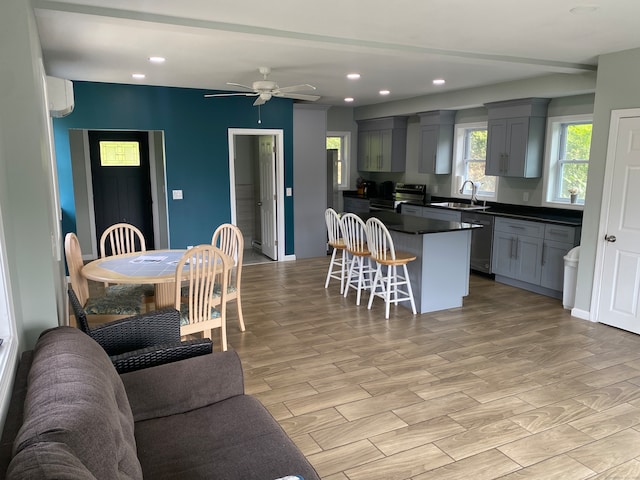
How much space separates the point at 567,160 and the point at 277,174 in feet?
12.7

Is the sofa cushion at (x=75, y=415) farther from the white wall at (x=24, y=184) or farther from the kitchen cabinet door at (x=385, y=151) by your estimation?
the kitchen cabinet door at (x=385, y=151)

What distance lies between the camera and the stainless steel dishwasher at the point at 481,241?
6152 mm

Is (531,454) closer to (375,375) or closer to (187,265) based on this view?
(375,375)

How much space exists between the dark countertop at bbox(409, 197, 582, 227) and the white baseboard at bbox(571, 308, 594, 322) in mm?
968

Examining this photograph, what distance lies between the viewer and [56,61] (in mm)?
4555

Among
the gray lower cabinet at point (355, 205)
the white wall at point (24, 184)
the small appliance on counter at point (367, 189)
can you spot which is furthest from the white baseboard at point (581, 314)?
the small appliance on counter at point (367, 189)

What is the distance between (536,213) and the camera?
19.8 feet

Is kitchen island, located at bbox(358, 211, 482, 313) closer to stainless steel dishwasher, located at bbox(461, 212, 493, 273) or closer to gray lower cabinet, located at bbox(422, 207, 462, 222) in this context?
stainless steel dishwasher, located at bbox(461, 212, 493, 273)

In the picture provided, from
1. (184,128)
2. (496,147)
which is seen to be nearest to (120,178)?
(184,128)

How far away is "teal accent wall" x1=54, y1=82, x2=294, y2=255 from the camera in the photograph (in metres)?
5.88

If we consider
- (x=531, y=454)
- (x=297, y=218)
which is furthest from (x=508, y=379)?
(x=297, y=218)

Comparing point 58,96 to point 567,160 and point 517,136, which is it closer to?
point 517,136

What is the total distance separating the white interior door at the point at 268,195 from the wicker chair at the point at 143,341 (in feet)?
14.9

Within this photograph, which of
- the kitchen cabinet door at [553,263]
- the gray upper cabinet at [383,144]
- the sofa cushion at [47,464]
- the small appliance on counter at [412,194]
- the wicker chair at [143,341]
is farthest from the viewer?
the gray upper cabinet at [383,144]
